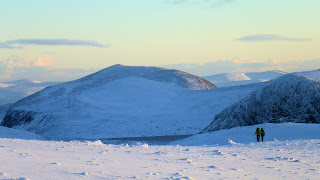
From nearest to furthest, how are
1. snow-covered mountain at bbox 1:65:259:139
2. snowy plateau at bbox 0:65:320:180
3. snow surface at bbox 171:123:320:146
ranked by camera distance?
snowy plateau at bbox 0:65:320:180 → snow surface at bbox 171:123:320:146 → snow-covered mountain at bbox 1:65:259:139

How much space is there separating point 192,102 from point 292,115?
2672cm

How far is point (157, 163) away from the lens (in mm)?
14312

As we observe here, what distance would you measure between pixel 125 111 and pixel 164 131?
42.7 ft

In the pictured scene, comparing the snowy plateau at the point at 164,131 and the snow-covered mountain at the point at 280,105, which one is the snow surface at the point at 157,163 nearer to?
the snowy plateau at the point at 164,131

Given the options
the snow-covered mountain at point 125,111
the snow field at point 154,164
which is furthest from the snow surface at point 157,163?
the snow-covered mountain at point 125,111

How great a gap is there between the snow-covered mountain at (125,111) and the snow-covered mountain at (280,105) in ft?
31.3

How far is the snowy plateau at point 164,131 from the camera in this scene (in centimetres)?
1308

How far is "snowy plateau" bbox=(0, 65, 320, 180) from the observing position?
42.9ft

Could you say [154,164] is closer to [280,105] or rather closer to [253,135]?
[253,135]

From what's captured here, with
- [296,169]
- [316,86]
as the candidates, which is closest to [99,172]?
[296,169]

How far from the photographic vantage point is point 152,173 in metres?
12.2

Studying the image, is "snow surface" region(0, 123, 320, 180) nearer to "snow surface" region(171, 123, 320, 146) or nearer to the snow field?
the snow field

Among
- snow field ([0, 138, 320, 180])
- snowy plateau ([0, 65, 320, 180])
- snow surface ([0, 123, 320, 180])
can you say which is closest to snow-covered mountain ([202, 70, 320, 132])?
snowy plateau ([0, 65, 320, 180])

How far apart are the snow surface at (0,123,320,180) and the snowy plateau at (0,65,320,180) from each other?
30mm
